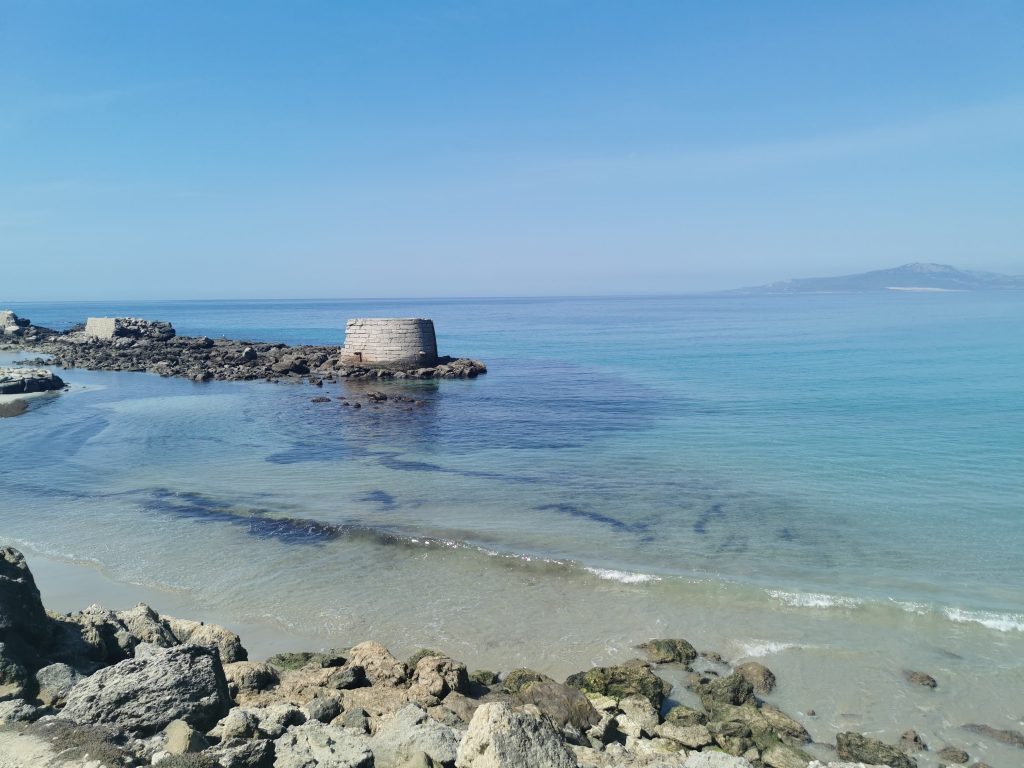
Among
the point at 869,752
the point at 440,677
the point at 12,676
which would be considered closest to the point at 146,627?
the point at 12,676

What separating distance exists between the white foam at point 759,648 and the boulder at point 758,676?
0.43 m

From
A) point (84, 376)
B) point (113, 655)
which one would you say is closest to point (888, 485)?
point (113, 655)

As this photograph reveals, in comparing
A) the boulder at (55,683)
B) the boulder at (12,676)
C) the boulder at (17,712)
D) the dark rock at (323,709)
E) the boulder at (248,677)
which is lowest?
the boulder at (248,677)

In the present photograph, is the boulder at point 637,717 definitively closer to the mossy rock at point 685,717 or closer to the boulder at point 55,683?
the mossy rock at point 685,717

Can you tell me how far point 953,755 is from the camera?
6.93 meters

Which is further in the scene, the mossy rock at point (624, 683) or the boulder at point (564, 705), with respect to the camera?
the mossy rock at point (624, 683)

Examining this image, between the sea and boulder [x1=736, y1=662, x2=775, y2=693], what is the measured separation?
7.3 inches

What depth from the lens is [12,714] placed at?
521 cm

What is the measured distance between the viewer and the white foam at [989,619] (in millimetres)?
9516

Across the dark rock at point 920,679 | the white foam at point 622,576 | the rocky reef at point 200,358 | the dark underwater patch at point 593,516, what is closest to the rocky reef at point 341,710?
the dark rock at point 920,679

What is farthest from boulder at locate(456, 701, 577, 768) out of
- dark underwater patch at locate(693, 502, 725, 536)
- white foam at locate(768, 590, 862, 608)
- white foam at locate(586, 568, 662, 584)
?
dark underwater patch at locate(693, 502, 725, 536)

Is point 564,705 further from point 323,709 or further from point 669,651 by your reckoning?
point 669,651

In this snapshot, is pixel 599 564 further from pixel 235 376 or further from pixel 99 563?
pixel 235 376

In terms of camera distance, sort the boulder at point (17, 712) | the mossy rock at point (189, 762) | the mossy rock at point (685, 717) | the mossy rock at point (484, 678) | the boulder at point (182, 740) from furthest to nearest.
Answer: the mossy rock at point (484, 678) < the mossy rock at point (685, 717) < the boulder at point (17, 712) < the boulder at point (182, 740) < the mossy rock at point (189, 762)
